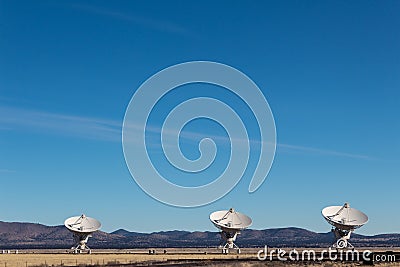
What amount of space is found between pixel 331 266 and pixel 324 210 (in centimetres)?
5192

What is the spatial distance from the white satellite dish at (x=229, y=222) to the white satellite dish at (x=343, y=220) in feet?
52.0

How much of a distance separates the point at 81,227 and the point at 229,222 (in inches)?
1173

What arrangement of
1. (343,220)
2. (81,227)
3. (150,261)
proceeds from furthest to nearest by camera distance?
1. (81,227)
2. (343,220)
3. (150,261)

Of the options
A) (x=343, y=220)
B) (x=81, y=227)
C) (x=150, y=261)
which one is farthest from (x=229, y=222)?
(x=150, y=261)

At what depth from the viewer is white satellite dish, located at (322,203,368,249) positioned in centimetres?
11894

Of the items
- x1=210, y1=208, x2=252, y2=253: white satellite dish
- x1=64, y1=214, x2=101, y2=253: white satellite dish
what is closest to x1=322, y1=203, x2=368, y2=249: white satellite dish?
x1=210, y1=208, x2=252, y2=253: white satellite dish

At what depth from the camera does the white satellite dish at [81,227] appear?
133875 mm

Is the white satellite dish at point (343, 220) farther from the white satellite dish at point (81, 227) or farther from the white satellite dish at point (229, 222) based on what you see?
the white satellite dish at point (81, 227)

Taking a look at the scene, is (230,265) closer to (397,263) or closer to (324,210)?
(397,263)

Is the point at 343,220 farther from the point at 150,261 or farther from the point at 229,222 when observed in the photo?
the point at 150,261

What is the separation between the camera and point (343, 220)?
119562mm

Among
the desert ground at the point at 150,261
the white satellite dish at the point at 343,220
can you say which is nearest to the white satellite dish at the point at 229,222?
the desert ground at the point at 150,261

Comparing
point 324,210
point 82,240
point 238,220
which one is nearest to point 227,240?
point 238,220

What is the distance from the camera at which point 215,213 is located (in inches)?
5123
